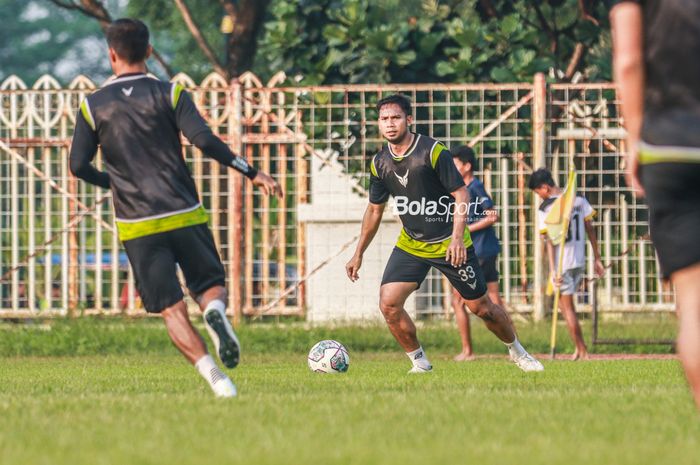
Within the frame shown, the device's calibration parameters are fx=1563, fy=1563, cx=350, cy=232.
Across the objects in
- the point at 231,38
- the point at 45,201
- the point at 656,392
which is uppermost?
the point at 231,38

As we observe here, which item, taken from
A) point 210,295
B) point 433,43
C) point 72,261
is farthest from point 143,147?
point 433,43

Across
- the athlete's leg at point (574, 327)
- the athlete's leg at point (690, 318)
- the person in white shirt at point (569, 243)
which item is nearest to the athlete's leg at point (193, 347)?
the athlete's leg at point (690, 318)

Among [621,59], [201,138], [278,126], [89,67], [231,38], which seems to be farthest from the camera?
[89,67]

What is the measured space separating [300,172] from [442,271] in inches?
293

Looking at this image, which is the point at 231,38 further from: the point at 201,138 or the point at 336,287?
the point at 201,138

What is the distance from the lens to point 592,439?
631cm

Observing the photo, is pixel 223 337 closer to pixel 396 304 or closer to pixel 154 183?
pixel 154 183

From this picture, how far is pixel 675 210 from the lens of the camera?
5.94 m

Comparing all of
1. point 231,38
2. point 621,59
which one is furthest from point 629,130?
point 231,38

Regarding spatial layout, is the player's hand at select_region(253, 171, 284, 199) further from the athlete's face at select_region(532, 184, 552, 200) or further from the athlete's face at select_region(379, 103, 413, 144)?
the athlete's face at select_region(532, 184, 552, 200)

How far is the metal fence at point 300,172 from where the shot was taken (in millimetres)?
18500

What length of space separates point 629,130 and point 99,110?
3.60 metres

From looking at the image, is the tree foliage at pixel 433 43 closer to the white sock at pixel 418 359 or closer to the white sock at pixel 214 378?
the white sock at pixel 418 359

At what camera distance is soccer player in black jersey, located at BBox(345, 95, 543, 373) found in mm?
11670
